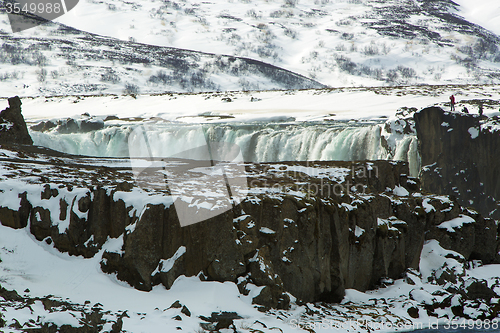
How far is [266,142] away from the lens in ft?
95.4

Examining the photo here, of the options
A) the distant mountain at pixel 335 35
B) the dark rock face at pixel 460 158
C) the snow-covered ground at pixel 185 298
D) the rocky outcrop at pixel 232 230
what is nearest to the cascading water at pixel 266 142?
the dark rock face at pixel 460 158

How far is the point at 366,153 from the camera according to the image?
25406mm

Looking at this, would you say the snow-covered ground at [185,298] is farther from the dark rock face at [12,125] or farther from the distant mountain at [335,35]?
the distant mountain at [335,35]

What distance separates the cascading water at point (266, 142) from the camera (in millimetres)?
25062

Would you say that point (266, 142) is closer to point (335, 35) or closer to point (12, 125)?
point (12, 125)

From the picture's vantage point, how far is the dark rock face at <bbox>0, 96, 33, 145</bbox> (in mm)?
19286

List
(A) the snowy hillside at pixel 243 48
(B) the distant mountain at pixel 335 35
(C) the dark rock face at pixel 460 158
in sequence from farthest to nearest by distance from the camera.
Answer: (B) the distant mountain at pixel 335 35
(A) the snowy hillside at pixel 243 48
(C) the dark rock face at pixel 460 158

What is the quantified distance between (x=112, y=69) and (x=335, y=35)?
90107 millimetres

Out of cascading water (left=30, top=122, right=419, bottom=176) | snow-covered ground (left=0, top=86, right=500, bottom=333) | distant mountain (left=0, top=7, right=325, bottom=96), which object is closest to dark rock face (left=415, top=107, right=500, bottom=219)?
cascading water (left=30, top=122, right=419, bottom=176)

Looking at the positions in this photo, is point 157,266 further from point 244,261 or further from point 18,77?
point 18,77

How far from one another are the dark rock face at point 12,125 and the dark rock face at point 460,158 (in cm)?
1933

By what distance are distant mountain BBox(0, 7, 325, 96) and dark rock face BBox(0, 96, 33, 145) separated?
229ft

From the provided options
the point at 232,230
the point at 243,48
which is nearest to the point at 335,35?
the point at 243,48

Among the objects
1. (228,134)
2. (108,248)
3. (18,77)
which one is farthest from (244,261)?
(18,77)
